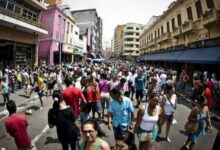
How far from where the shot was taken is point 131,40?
105 m

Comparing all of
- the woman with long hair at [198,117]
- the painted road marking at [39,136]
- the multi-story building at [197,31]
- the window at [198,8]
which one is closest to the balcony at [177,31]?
the multi-story building at [197,31]

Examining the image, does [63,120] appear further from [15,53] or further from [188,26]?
[188,26]

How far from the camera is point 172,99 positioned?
6145 millimetres

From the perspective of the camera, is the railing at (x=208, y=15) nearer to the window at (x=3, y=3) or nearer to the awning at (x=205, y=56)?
the awning at (x=205, y=56)

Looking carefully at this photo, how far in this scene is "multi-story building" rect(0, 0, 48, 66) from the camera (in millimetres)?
18172

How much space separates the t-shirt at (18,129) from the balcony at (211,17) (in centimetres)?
1568

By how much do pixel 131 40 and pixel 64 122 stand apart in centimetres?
10353

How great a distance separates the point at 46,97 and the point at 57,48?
22.3 meters

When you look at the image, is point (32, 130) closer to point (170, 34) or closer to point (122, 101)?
point (122, 101)

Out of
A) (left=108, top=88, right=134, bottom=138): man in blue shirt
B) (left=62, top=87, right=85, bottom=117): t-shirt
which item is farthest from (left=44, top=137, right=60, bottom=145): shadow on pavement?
(left=108, top=88, right=134, bottom=138): man in blue shirt

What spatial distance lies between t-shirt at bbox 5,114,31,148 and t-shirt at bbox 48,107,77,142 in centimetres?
53

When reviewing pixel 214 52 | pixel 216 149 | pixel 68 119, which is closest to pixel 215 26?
pixel 214 52

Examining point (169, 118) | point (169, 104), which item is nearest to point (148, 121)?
point (169, 104)

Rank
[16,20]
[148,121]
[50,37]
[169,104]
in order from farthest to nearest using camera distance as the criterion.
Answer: [50,37]
[16,20]
[169,104]
[148,121]
